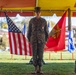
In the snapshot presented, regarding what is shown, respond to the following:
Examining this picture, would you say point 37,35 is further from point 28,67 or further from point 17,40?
point 28,67

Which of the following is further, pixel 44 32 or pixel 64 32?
pixel 64 32

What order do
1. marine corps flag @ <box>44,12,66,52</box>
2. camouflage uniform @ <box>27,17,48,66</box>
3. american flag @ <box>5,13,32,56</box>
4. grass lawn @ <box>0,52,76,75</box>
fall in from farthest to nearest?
marine corps flag @ <box>44,12,66,52</box>, american flag @ <box>5,13,32,56</box>, grass lawn @ <box>0,52,76,75</box>, camouflage uniform @ <box>27,17,48,66</box>

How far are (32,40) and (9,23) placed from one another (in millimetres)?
2529

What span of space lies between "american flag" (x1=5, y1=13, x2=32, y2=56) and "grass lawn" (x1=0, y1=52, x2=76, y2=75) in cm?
70

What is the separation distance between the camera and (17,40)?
Result: 12461 millimetres

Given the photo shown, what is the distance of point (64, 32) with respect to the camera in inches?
502

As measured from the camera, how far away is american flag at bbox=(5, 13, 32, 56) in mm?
12422

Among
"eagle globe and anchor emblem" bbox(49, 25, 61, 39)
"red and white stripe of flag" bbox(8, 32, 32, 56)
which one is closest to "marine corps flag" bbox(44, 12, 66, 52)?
"eagle globe and anchor emblem" bbox(49, 25, 61, 39)

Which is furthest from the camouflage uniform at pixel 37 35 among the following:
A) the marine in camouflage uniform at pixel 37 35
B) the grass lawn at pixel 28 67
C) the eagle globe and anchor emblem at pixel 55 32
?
the eagle globe and anchor emblem at pixel 55 32

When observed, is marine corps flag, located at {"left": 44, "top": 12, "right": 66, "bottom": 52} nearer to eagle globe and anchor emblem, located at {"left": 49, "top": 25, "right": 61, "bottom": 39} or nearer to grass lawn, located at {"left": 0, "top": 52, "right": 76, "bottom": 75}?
eagle globe and anchor emblem, located at {"left": 49, "top": 25, "right": 61, "bottom": 39}

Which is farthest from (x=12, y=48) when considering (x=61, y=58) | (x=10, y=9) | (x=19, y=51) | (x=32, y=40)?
(x=61, y=58)

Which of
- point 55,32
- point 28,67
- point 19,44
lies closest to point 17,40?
point 19,44

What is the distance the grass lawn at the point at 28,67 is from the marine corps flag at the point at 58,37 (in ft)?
2.75

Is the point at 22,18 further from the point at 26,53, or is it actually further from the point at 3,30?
the point at 3,30
